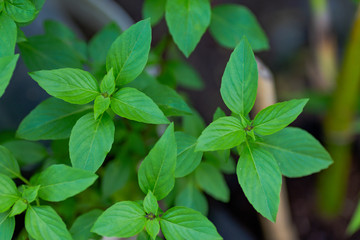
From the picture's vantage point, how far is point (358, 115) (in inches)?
48.8

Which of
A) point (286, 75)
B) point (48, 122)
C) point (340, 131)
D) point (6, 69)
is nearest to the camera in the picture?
point (6, 69)

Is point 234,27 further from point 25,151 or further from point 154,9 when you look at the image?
point 25,151

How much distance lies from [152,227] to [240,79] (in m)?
0.21

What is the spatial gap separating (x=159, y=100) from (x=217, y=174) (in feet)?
0.61

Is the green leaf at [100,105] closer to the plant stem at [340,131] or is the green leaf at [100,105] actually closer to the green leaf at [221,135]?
the green leaf at [221,135]

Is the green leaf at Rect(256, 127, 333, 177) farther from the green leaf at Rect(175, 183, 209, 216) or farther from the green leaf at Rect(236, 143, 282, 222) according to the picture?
the green leaf at Rect(175, 183, 209, 216)

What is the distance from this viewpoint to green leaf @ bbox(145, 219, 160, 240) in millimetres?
519

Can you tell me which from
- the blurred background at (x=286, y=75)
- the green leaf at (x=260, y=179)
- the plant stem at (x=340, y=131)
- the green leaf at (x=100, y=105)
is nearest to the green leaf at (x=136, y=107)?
the green leaf at (x=100, y=105)

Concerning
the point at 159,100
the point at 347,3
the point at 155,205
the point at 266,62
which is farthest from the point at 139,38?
the point at 347,3

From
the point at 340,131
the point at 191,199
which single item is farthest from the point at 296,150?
the point at 340,131

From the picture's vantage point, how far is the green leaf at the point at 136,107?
514mm

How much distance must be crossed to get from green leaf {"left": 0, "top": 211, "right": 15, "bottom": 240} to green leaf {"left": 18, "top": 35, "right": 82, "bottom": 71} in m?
0.22

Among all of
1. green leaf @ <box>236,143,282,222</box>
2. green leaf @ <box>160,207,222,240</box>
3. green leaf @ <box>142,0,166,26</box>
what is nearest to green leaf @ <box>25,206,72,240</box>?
green leaf @ <box>160,207,222,240</box>

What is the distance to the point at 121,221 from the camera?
51cm
